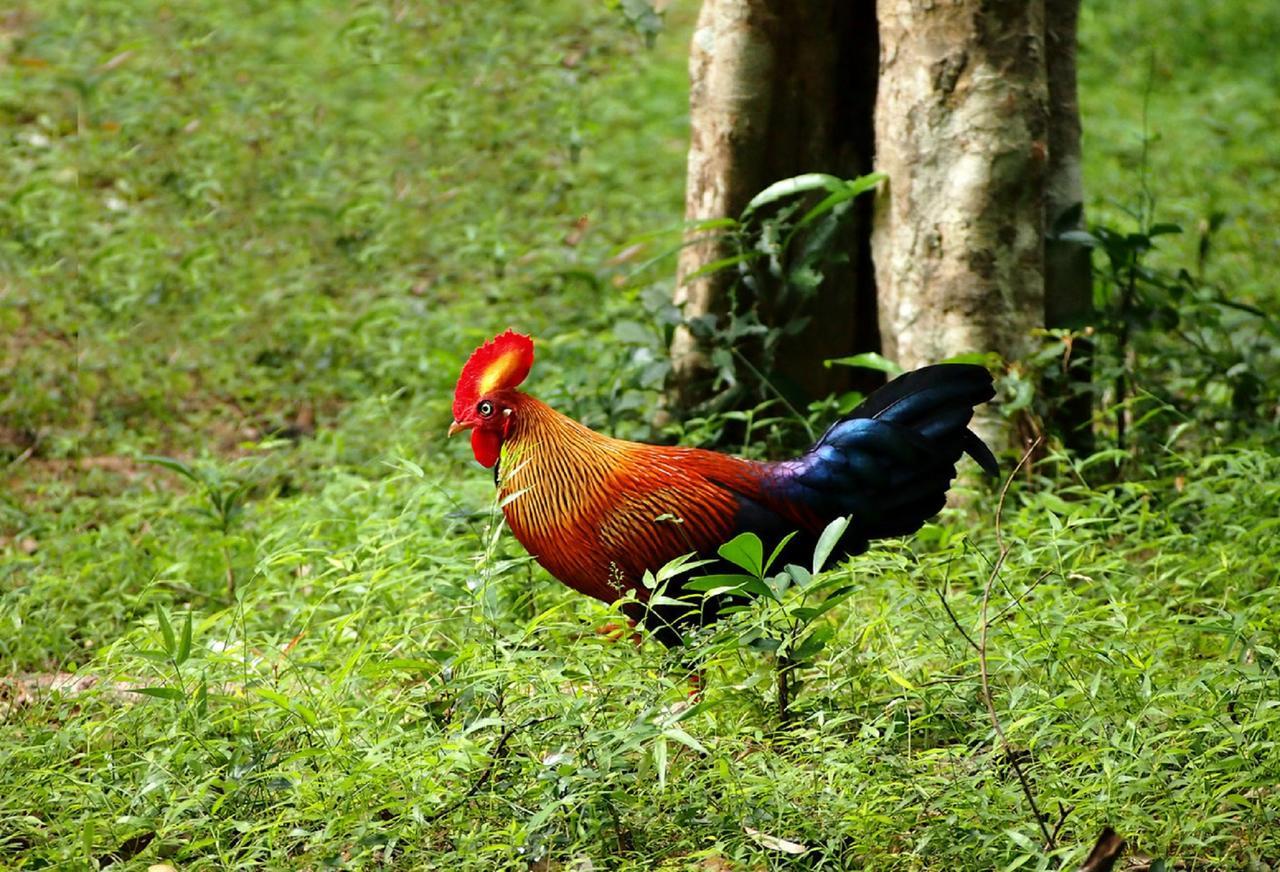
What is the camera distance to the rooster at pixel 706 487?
11.2 feet

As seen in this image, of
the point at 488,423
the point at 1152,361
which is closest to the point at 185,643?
the point at 488,423

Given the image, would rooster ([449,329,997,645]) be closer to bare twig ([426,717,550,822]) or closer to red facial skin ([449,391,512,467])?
red facial skin ([449,391,512,467])

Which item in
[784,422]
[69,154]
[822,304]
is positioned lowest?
[784,422]

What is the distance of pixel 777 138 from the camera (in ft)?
15.7

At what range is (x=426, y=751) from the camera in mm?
2834

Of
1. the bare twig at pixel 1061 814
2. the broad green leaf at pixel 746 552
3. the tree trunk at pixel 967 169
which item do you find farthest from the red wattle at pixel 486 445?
the bare twig at pixel 1061 814

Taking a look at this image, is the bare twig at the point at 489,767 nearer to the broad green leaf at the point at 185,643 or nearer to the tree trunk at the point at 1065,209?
the broad green leaf at the point at 185,643

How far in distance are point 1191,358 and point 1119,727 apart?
7.91ft

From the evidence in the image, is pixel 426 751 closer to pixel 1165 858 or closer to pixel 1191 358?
pixel 1165 858

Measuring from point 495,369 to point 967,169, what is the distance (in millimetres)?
1633

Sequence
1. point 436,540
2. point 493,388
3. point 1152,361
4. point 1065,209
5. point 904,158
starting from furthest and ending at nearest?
point 1152,361 < point 1065,209 < point 904,158 < point 436,540 < point 493,388

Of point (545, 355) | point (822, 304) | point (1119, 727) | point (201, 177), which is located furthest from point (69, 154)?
point (1119, 727)

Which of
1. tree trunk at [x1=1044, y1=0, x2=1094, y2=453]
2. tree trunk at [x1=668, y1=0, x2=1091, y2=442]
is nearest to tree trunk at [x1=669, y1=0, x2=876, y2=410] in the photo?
tree trunk at [x1=668, y1=0, x2=1091, y2=442]

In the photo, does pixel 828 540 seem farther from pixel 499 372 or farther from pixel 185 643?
pixel 185 643
